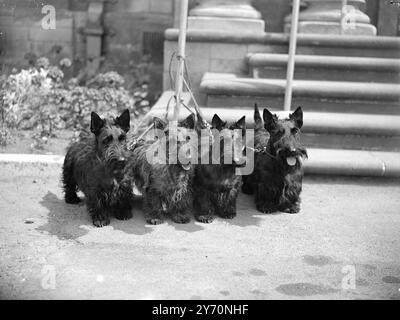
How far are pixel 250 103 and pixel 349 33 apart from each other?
263cm

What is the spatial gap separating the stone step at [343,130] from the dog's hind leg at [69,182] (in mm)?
1813

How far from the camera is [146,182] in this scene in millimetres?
5059

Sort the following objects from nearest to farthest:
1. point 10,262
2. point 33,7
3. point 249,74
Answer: point 10,262
point 249,74
point 33,7

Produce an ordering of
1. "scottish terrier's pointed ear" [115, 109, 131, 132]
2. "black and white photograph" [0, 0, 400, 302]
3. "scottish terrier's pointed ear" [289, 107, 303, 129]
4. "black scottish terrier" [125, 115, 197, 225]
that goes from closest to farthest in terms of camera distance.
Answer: "black and white photograph" [0, 0, 400, 302] → "scottish terrier's pointed ear" [115, 109, 131, 132] → "black scottish terrier" [125, 115, 197, 225] → "scottish terrier's pointed ear" [289, 107, 303, 129]

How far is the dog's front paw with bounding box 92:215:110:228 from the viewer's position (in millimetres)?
4930

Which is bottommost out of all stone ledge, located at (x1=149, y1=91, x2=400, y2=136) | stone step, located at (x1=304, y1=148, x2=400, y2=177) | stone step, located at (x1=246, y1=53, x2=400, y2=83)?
stone step, located at (x1=304, y1=148, x2=400, y2=177)

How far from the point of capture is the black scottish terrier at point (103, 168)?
183 inches

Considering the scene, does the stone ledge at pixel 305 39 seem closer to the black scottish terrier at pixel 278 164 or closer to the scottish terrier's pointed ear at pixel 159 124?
the black scottish terrier at pixel 278 164

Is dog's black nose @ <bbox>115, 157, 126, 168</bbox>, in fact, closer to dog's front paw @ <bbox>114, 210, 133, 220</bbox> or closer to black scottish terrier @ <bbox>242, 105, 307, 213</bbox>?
dog's front paw @ <bbox>114, 210, 133, 220</bbox>

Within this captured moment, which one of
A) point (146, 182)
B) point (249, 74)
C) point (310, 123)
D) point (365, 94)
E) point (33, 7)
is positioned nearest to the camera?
point (146, 182)

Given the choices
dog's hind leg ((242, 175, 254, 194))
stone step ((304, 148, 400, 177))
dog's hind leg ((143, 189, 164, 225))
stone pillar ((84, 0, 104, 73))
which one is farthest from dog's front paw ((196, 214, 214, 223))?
stone pillar ((84, 0, 104, 73))

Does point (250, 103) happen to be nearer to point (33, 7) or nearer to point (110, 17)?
point (110, 17)

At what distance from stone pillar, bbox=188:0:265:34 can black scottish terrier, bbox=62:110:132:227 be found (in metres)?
4.13
